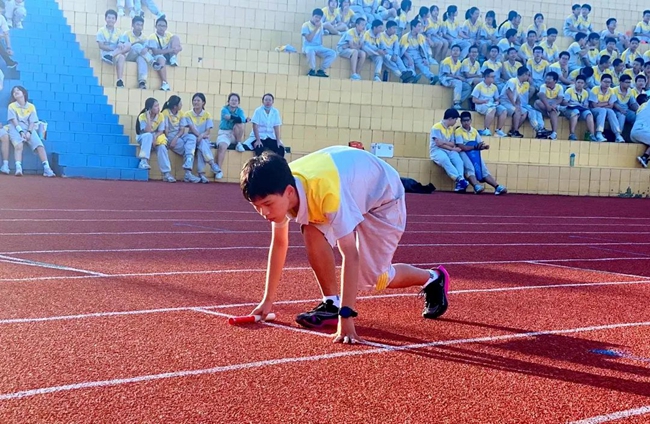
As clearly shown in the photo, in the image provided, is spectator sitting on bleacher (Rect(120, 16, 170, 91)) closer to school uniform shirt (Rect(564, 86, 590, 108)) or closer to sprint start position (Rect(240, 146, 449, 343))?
school uniform shirt (Rect(564, 86, 590, 108))

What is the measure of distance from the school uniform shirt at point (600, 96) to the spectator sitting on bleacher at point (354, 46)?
4814 millimetres

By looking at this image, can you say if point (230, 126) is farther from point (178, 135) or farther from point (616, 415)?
point (616, 415)

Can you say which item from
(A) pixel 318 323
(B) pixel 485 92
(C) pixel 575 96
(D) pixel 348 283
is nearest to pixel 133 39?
(B) pixel 485 92

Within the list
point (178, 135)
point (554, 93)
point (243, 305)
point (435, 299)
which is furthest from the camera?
point (554, 93)

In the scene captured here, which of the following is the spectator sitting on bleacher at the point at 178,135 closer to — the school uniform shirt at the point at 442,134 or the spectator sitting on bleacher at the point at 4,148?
the spectator sitting on bleacher at the point at 4,148

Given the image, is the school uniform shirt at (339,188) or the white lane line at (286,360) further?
the school uniform shirt at (339,188)

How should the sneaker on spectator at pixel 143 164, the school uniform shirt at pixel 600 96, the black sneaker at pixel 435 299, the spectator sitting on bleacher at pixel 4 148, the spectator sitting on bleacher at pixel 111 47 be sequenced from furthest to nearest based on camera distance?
the school uniform shirt at pixel 600 96 < the spectator sitting on bleacher at pixel 111 47 < the sneaker on spectator at pixel 143 164 < the spectator sitting on bleacher at pixel 4 148 < the black sneaker at pixel 435 299

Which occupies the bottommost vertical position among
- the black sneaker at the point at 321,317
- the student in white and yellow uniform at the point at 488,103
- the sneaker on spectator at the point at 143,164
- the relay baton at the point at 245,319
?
the sneaker on spectator at the point at 143,164

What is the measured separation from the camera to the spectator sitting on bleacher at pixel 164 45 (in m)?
17.8

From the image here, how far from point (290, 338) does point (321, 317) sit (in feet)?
1.02

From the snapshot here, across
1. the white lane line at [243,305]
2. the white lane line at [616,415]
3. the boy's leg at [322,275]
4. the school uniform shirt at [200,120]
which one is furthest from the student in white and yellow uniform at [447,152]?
the white lane line at [616,415]

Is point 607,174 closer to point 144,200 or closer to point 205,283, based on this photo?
point 144,200

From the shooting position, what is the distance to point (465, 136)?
677 inches

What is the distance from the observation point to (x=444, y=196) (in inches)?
611
